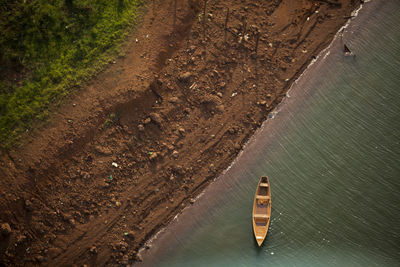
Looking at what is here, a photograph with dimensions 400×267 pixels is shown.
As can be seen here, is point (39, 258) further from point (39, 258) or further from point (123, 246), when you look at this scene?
point (123, 246)

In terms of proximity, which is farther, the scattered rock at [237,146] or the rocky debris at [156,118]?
the scattered rock at [237,146]

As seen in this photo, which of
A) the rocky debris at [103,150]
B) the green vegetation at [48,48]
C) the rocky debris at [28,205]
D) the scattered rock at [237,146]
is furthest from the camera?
the scattered rock at [237,146]

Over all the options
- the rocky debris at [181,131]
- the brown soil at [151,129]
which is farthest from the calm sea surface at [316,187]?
the rocky debris at [181,131]

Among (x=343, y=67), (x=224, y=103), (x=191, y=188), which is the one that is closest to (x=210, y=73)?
(x=224, y=103)

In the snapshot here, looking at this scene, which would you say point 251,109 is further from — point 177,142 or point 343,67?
point 343,67

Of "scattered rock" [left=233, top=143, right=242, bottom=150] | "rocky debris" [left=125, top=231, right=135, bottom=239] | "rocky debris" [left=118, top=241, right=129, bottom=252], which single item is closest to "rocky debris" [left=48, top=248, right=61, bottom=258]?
"rocky debris" [left=118, top=241, right=129, bottom=252]

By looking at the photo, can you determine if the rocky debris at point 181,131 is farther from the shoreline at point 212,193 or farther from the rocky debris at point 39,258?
the rocky debris at point 39,258
